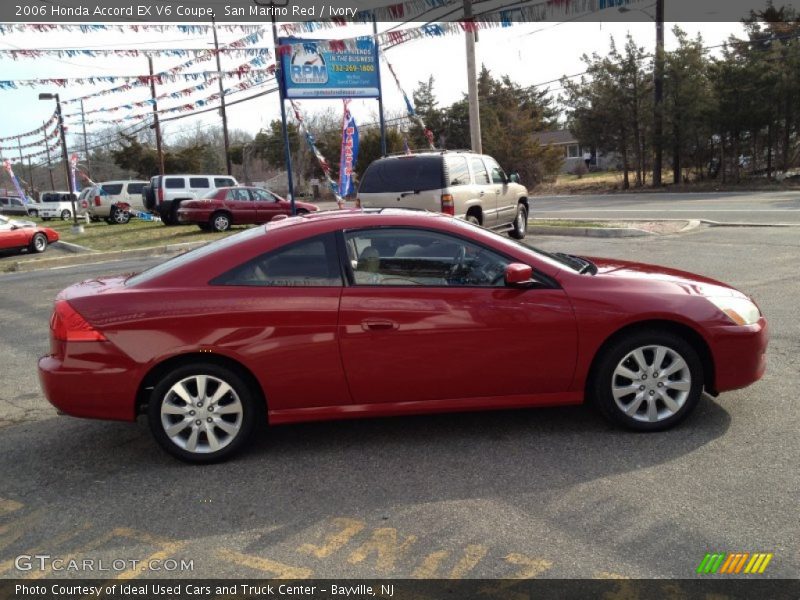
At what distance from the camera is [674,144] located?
109 ft

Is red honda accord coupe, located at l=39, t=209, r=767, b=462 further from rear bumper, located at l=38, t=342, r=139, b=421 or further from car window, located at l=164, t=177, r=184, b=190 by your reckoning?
car window, located at l=164, t=177, r=184, b=190

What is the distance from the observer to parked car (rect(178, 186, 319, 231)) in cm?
2106

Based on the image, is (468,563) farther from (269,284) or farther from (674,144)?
(674,144)

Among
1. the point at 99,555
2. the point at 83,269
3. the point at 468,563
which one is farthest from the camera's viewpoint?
the point at 83,269

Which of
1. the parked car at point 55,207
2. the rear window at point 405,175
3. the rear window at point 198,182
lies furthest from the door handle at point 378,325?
the parked car at point 55,207

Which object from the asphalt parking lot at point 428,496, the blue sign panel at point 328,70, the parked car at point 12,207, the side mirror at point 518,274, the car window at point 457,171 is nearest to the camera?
the asphalt parking lot at point 428,496

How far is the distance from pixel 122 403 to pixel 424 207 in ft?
26.5

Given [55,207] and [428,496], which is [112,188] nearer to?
[55,207]

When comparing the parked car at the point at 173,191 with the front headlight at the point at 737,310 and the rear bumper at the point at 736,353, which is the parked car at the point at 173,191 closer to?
the front headlight at the point at 737,310

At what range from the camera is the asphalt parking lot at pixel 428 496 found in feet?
10.2

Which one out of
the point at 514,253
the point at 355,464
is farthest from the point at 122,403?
the point at 514,253

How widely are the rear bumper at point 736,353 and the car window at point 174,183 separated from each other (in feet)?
81.7

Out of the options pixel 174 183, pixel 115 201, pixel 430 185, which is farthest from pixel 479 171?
pixel 115 201

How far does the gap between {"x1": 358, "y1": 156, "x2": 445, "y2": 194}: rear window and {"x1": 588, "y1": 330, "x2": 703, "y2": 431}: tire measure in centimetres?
757
